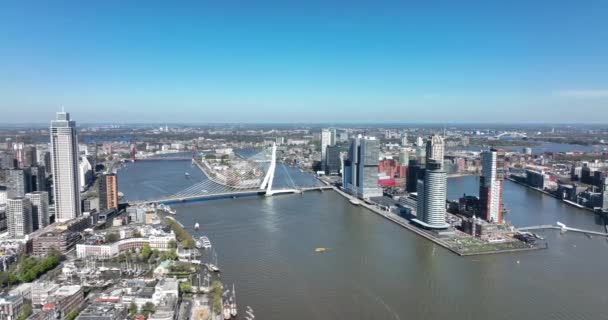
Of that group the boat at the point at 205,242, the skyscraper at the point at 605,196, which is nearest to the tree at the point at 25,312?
the boat at the point at 205,242

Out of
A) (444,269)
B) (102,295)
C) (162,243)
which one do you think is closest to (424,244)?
(444,269)

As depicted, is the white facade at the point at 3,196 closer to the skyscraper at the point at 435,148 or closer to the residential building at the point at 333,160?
the residential building at the point at 333,160

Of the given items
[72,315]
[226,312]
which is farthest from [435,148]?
[72,315]

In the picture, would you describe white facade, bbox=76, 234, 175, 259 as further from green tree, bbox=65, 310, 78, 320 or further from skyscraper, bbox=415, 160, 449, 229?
skyscraper, bbox=415, 160, 449, 229

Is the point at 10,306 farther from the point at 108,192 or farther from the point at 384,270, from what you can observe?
the point at 108,192

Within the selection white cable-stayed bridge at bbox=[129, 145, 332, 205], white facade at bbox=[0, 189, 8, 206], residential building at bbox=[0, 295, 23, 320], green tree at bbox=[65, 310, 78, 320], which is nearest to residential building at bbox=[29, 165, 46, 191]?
white facade at bbox=[0, 189, 8, 206]

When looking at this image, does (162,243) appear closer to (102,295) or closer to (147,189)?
(102,295)

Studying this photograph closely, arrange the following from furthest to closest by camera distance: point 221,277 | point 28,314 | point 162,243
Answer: point 162,243, point 221,277, point 28,314
